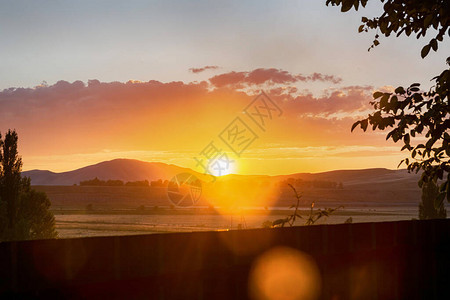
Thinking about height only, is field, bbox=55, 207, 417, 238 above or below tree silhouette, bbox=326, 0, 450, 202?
below

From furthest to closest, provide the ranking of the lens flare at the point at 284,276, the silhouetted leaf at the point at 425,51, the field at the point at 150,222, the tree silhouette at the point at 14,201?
the field at the point at 150,222 < the tree silhouette at the point at 14,201 < the silhouetted leaf at the point at 425,51 < the lens flare at the point at 284,276

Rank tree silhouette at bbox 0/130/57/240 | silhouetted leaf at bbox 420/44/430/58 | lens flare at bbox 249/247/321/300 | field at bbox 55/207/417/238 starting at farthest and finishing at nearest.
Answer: field at bbox 55/207/417/238
tree silhouette at bbox 0/130/57/240
silhouetted leaf at bbox 420/44/430/58
lens flare at bbox 249/247/321/300

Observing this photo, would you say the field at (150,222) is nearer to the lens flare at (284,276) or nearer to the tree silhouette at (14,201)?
the tree silhouette at (14,201)

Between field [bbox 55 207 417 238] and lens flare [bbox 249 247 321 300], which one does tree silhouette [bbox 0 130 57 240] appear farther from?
lens flare [bbox 249 247 321 300]

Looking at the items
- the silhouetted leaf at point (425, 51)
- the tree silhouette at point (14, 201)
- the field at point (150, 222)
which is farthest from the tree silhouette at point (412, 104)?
the field at point (150, 222)

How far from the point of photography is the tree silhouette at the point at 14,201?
124ft

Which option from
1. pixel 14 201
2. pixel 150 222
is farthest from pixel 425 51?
pixel 150 222

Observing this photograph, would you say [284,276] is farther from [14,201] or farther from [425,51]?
[14,201]

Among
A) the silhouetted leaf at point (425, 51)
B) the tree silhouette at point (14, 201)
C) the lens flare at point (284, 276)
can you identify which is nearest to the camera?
the lens flare at point (284, 276)

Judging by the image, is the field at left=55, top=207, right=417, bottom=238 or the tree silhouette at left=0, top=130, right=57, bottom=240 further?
the field at left=55, top=207, right=417, bottom=238

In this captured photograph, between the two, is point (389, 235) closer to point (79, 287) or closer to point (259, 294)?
point (259, 294)

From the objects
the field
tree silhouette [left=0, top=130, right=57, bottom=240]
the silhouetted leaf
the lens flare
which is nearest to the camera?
the lens flare

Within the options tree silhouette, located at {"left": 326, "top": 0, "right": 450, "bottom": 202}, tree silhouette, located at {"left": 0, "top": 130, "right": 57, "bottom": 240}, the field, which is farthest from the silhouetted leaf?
the field

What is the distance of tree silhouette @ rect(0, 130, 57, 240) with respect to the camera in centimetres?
3781
